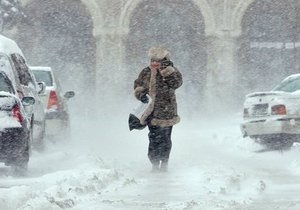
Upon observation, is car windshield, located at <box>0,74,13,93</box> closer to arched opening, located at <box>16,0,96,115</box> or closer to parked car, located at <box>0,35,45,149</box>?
parked car, located at <box>0,35,45,149</box>

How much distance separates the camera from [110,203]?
7.73 meters

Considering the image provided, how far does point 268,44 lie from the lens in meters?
31.0

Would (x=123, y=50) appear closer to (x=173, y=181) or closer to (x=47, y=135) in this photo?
(x=47, y=135)

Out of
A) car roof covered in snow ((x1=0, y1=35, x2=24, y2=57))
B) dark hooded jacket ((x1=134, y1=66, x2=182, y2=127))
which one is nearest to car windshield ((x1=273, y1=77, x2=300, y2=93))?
dark hooded jacket ((x1=134, y1=66, x2=182, y2=127))

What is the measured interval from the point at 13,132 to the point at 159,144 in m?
2.26

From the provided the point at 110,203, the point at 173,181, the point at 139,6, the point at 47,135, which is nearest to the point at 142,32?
the point at 139,6

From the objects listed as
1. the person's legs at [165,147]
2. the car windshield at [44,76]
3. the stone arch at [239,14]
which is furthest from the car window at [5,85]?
the stone arch at [239,14]

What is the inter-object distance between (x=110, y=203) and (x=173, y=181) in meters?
2.28

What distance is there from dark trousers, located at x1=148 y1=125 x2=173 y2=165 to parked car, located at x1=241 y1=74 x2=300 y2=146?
12.3ft

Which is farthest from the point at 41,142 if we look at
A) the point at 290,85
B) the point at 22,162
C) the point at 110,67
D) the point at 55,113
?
the point at 110,67

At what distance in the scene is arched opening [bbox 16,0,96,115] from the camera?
31.3 metres

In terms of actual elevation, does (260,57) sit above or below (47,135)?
above

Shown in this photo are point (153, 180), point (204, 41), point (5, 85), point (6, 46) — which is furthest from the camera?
point (204, 41)

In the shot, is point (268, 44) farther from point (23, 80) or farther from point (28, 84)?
point (23, 80)
